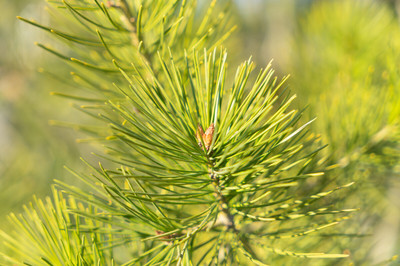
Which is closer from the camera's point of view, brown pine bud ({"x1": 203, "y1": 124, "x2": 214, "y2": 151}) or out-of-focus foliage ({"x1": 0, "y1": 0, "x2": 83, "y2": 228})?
brown pine bud ({"x1": 203, "y1": 124, "x2": 214, "y2": 151})

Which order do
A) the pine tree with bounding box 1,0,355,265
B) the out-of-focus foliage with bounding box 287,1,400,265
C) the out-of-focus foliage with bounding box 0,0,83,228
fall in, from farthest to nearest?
the out-of-focus foliage with bounding box 0,0,83,228, the out-of-focus foliage with bounding box 287,1,400,265, the pine tree with bounding box 1,0,355,265

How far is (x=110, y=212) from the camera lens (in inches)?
11.6

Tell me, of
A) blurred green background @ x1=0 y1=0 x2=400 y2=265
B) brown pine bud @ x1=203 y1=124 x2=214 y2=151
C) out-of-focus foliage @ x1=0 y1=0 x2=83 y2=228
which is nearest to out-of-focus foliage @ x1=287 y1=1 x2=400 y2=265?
blurred green background @ x1=0 y1=0 x2=400 y2=265

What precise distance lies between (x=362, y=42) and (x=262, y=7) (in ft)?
6.11

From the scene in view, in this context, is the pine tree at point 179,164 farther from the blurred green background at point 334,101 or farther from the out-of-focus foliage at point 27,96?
the out-of-focus foliage at point 27,96

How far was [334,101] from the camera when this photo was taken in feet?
1.44

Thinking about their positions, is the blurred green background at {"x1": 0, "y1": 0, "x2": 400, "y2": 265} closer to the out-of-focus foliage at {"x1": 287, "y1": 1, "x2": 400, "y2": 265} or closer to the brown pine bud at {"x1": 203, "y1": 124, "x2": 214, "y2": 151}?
the out-of-focus foliage at {"x1": 287, "y1": 1, "x2": 400, "y2": 265}

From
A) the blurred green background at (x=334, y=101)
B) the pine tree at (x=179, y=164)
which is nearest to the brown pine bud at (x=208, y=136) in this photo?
the pine tree at (x=179, y=164)

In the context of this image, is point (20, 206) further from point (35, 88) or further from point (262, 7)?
point (262, 7)

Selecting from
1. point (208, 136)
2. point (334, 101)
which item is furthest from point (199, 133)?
point (334, 101)

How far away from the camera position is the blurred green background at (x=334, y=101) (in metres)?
0.42

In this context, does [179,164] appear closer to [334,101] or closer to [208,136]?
[208,136]

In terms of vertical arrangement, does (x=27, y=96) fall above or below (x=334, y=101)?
above

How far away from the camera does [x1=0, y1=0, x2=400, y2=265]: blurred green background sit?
16.4 inches
